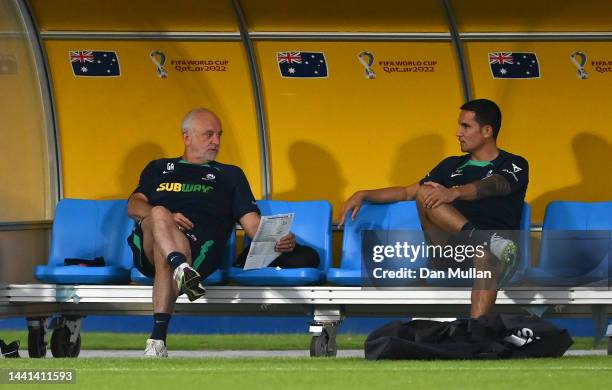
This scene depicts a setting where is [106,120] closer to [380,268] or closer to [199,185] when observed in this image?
[199,185]

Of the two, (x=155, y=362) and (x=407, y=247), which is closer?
(x=155, y=362)

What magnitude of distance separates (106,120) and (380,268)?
9.03 feet

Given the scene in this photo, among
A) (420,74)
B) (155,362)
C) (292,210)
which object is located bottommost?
(155,362)

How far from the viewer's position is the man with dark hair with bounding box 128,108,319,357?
31.5 ft

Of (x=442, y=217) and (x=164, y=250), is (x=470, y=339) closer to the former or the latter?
(x=442, y=217)

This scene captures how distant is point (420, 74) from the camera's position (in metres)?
11.5

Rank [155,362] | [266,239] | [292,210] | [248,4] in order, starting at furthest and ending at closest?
[248,4] → [292,210] → [266,239] → [155,362]

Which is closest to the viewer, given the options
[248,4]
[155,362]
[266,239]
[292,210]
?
[155,362]

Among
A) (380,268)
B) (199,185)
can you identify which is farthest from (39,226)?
(380,268)

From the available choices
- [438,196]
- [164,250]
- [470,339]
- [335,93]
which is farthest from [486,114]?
[164,250]

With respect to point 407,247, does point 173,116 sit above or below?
above

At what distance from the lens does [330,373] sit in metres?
7.36

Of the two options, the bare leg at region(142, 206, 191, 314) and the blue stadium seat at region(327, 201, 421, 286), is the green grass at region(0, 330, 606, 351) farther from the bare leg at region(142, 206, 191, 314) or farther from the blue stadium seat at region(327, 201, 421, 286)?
the bare leg at region(142, 206, 191, 314)

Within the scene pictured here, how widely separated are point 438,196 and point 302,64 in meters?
2.35
